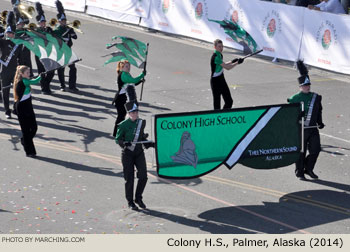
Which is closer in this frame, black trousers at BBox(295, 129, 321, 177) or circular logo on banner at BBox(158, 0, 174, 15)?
black trousers at BBox(295, 129, 321, 177)

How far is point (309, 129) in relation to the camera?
15.3 metres

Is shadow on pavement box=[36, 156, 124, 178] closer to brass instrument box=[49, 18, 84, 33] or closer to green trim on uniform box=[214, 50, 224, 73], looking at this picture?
green trim on uniform box=[214, 50, 224, 73]

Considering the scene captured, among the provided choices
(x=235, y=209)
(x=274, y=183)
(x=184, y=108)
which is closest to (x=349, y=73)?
(x=184, y=108)

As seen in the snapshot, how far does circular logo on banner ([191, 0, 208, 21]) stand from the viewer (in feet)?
91.4

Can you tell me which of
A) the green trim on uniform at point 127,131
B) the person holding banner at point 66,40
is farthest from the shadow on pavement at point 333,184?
the person holding banner at point 66,40

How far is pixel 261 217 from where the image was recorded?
43.1 feet

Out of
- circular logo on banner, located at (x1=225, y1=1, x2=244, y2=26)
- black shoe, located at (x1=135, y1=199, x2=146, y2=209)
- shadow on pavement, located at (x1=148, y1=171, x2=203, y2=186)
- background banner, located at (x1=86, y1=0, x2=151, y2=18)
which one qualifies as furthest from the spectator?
black shoe, located at (x1=135, y1=199, x2=146, y2=209)

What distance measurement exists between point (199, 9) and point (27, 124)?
12.9 m

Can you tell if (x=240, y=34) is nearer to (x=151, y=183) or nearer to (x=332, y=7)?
(x=151, y=183)

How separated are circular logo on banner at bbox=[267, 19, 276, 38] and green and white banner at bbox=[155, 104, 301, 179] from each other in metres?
11.4

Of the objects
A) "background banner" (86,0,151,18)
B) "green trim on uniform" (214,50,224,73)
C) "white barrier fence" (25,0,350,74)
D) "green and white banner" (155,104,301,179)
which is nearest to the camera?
"green and white banner" (155,104,301,179)

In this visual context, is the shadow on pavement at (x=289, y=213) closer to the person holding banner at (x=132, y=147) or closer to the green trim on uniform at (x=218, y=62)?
the person holding banner at (x=132, y=147)

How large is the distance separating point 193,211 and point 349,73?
1196cm

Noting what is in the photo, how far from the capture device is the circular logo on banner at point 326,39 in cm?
2417
